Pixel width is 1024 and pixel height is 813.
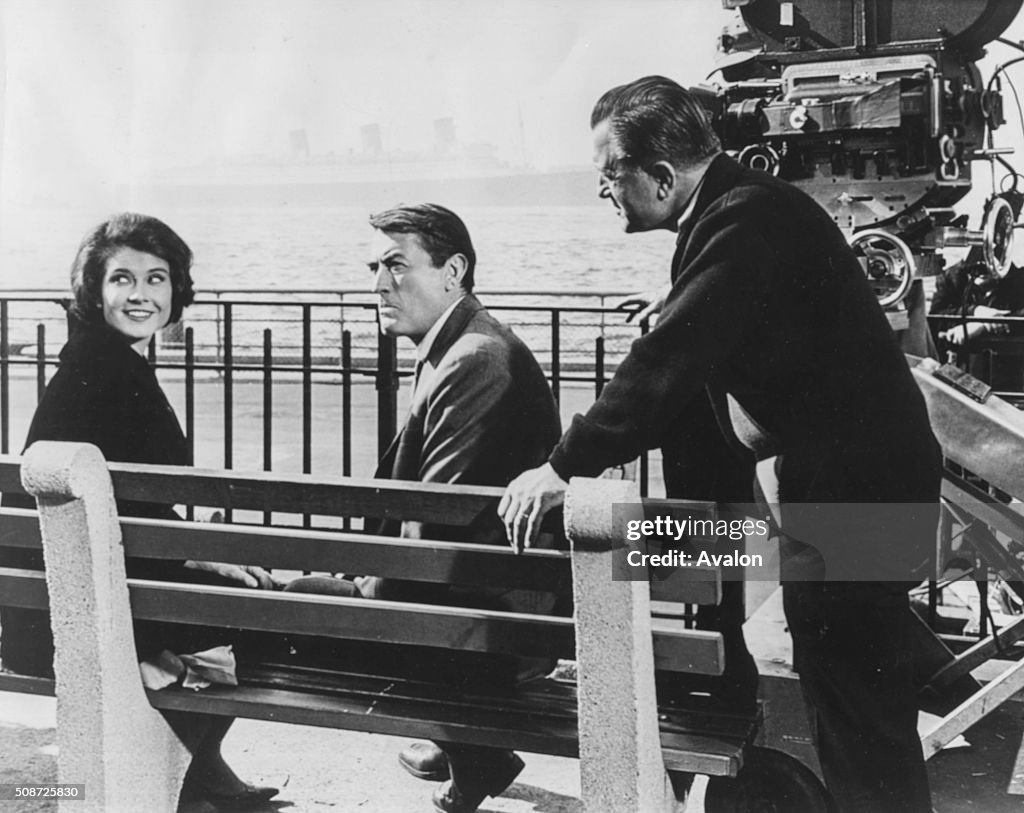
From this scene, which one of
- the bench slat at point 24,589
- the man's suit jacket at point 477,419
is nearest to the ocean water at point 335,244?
the man's suit jacket at point 477,419

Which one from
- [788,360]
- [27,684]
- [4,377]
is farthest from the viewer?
[4,377]

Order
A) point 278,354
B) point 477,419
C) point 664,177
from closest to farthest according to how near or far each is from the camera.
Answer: point 664,177, point 477,419, point 278,354

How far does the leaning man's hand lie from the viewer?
1.74 metres

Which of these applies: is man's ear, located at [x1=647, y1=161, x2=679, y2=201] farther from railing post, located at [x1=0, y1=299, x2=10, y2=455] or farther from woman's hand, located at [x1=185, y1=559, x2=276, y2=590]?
railing post, located at [x1=0, y1=299, x2=10, y2=455]

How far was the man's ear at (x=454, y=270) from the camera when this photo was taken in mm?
2559

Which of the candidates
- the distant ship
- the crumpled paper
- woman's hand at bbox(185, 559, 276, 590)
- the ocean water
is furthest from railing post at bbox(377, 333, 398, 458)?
the crumpled paper

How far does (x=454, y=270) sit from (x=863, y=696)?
1.26 metres

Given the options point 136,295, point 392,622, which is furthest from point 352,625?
point 136,295

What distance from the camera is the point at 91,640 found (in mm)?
1920

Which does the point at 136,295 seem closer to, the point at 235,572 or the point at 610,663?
the point at 235,572

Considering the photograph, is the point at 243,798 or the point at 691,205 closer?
the point at 691,205

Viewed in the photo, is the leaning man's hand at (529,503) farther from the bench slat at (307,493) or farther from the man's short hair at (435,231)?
the man's short hair at (435,231)

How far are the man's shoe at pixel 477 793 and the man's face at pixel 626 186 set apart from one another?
1089mm

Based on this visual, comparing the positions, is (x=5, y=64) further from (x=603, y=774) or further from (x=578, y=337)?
(x=603, y=774)
